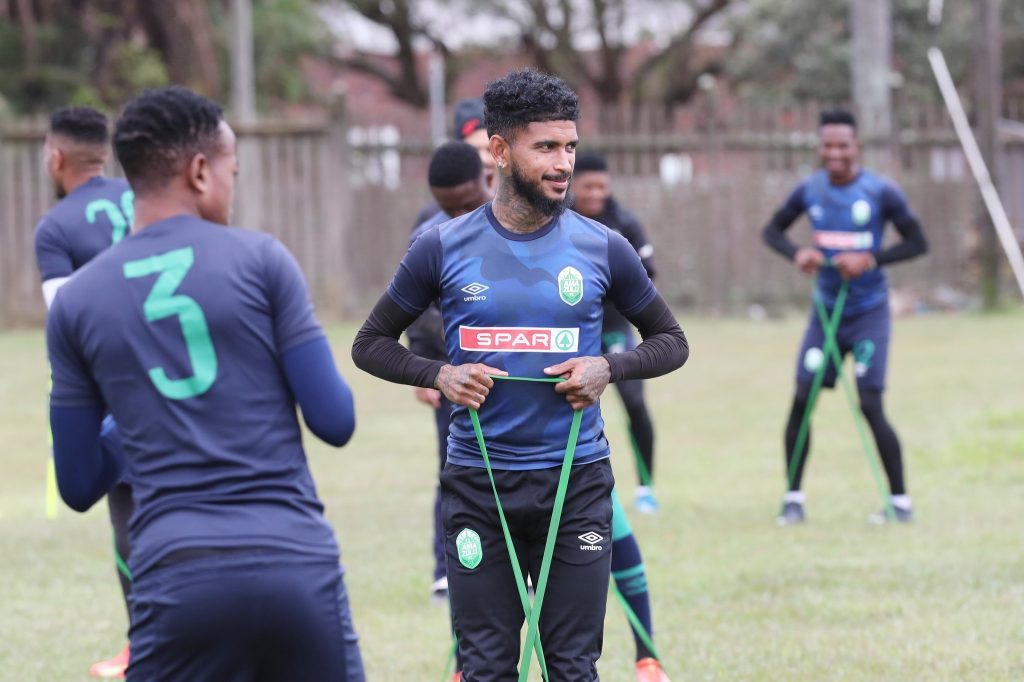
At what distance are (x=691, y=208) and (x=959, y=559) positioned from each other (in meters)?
15.7

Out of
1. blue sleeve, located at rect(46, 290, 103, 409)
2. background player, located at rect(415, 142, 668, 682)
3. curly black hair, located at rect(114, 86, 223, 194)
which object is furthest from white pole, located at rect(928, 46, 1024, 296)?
blue sleeve, located at rect(46, 290, 103, 409)

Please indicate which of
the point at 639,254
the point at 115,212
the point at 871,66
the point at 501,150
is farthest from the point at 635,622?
the point at 871,66

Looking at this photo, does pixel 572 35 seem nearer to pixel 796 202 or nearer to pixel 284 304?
pixel 796 202

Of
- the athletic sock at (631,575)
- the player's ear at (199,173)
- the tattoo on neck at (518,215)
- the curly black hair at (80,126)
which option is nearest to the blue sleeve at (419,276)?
the tattoo on neck at (518,215)

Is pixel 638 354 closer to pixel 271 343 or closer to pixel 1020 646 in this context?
pixel 271 343

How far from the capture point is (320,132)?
23.2 m

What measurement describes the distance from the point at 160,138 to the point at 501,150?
53.7 inches

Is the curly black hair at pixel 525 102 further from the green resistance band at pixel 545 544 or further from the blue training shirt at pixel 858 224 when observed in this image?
the blue training shirt at pixel 858 224

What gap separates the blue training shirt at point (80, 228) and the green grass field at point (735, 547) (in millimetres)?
1811

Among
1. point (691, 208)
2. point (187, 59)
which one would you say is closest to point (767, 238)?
point (691, 208)

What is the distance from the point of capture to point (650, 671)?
6219mm

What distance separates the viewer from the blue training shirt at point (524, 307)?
4688 millimetres

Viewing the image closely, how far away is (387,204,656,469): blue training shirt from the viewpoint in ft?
15.4

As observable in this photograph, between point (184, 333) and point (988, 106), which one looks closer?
point (184, 333)
